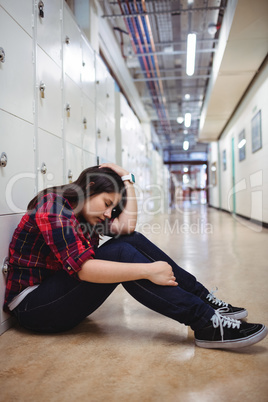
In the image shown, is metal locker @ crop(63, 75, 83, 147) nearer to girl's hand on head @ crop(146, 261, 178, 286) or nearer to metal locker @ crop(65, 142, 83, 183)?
metal locker @ crop(65, 142, 83, 183)

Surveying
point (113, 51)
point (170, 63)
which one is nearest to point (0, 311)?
point (113, 51)

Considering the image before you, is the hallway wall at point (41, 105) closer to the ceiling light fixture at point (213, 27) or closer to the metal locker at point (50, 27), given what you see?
the metal locker at point (50, 27)

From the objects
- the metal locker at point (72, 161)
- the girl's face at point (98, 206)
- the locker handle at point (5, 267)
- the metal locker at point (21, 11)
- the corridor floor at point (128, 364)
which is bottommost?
the corridor floor at point (128, 364)

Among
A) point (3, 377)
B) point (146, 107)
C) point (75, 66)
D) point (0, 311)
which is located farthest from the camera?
point (146, 107)

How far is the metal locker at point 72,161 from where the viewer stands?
2629 millimetres

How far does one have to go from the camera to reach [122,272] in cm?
115

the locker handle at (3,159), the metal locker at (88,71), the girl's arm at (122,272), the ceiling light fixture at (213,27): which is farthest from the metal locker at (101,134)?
the ceiling light fixture at (213,27)

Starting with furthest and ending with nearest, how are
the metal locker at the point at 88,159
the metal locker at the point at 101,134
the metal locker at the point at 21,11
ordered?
1. the metal locker at the point at 101,134
2. the metal locker at the point at 88,159
3. the metal locker at the point at 21,11

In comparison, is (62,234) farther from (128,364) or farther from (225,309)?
(225,309)

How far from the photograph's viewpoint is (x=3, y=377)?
1.07 m

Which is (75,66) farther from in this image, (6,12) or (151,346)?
(151,346)

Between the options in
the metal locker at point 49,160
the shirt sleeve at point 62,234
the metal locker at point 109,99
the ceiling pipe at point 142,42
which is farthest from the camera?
the ceiling pipe at point 142,42

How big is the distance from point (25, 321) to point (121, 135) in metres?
4.36

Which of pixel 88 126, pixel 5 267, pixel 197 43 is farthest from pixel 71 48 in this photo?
pixel 197 43
